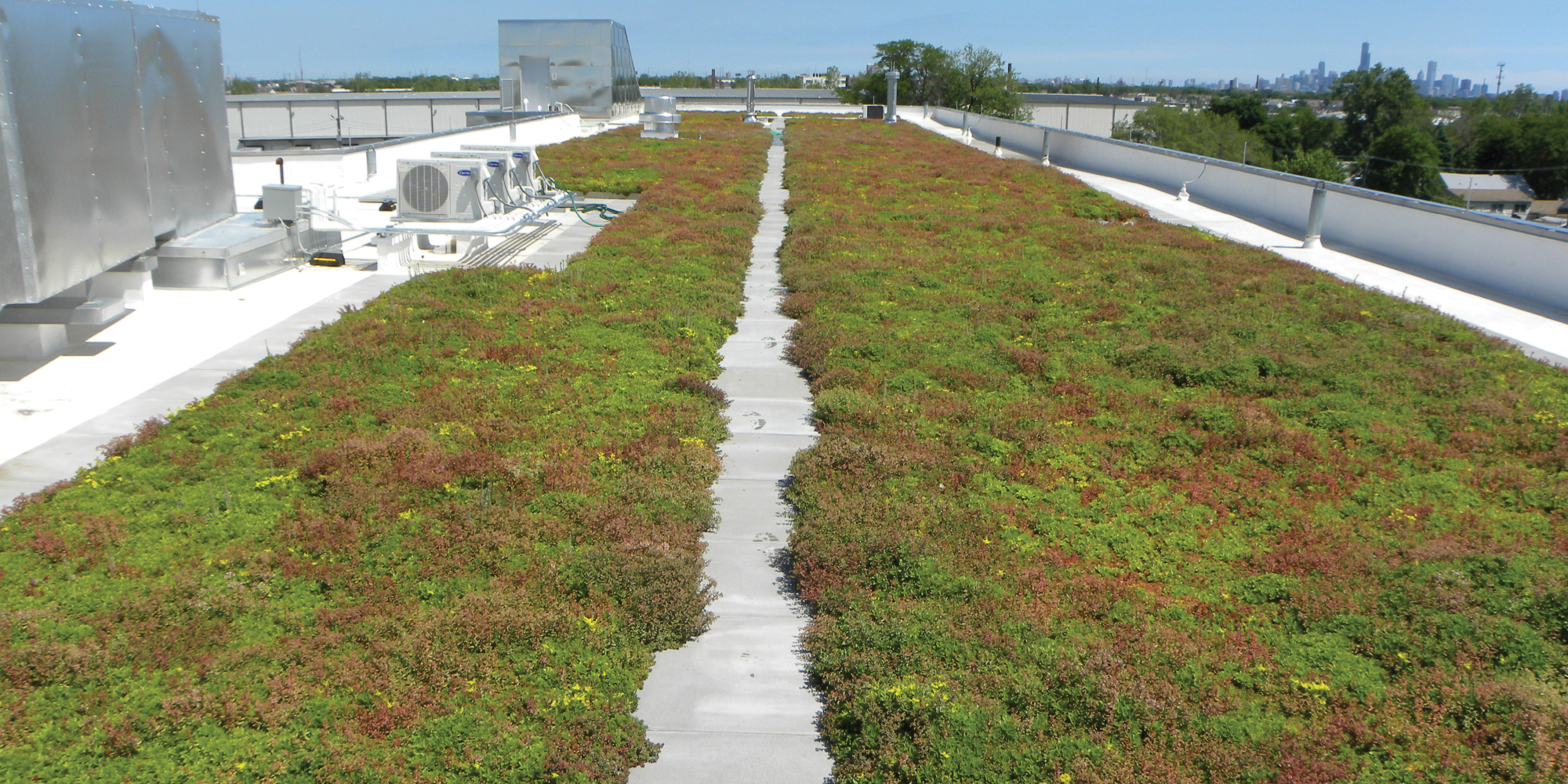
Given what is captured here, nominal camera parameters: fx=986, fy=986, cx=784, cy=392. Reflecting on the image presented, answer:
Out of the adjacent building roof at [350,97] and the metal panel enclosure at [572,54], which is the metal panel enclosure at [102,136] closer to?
the adjacent building roof at [350,97]

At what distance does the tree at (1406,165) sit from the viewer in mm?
69625

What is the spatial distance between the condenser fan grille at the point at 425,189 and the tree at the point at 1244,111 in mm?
106766

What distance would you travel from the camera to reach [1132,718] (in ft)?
14.5

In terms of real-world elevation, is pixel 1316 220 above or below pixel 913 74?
below

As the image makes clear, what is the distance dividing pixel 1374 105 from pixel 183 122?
358ft

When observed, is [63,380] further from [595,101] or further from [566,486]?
[595,101]

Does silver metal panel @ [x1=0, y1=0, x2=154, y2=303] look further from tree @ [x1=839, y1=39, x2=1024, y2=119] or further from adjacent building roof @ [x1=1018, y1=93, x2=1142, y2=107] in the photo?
adjacent building roof @ [x1=1018, y1=93, x2=1142, y2=107]

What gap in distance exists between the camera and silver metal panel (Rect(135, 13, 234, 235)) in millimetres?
11180

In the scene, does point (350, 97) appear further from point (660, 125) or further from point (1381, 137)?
point (1381, 137)

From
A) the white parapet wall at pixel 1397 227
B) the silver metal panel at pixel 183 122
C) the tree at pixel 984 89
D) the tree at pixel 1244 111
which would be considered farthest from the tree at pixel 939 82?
the silver metal panel at pixel 183 122

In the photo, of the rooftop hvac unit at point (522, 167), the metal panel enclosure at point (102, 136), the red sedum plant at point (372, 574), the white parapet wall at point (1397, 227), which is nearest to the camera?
the red sedum plant at point (372, 574)

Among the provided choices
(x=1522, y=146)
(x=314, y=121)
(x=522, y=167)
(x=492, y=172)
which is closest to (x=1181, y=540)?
(x=492, y=172)

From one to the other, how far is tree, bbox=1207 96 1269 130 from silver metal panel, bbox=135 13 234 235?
4315 inches

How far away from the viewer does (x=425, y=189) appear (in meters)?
15.0
